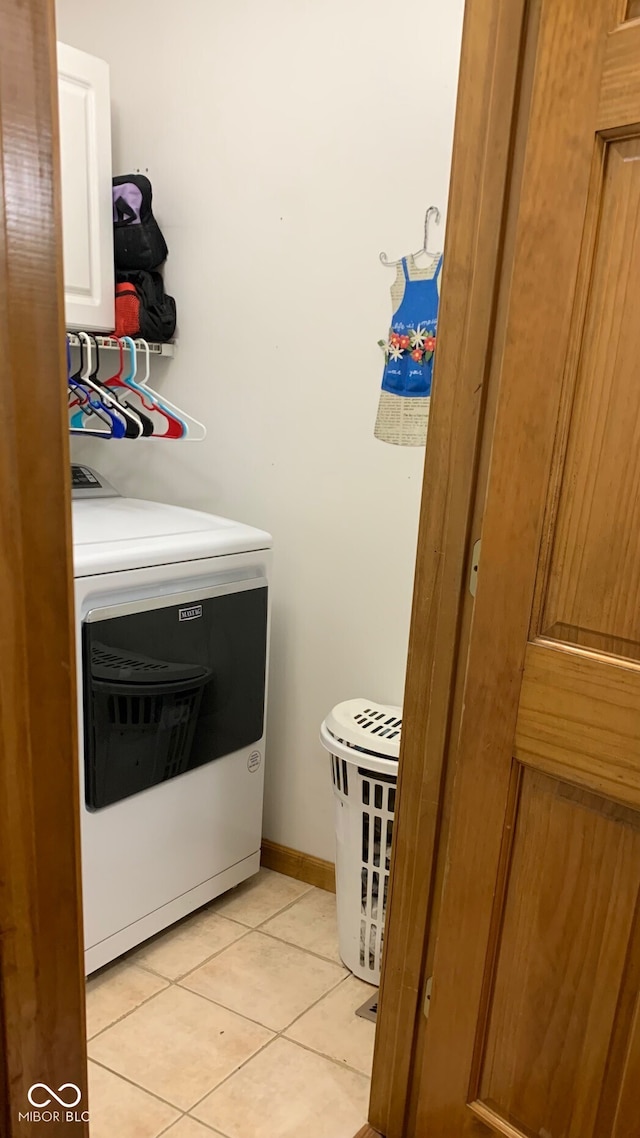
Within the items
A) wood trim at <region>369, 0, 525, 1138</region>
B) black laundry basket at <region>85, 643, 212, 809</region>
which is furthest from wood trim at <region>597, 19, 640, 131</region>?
black laundry basket at <region>85, 643, 212, 809</region>

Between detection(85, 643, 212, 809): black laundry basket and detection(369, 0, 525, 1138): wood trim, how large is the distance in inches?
26.5

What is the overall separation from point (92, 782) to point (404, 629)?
82 cm

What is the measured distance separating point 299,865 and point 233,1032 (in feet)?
1.98

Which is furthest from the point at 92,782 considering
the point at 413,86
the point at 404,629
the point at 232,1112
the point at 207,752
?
the point at 413,86

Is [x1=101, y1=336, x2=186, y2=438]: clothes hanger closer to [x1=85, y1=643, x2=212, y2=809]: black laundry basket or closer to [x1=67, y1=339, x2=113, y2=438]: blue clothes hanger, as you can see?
[x1=67, y1=339, x2=113, y2=438]: blue clothes hanger

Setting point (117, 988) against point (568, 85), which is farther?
point (117, 988)

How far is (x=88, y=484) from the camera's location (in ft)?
7.23

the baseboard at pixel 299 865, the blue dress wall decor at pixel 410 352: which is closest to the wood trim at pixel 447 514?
the blue dress wall decor at pixel 410 352

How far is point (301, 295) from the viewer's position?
6.66 ft

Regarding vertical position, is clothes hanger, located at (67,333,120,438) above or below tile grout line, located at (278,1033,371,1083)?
above

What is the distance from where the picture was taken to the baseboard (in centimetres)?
226

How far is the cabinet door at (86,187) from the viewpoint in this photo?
191 centimetres

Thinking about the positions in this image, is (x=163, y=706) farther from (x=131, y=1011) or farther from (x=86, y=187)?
(x=86, y=187)

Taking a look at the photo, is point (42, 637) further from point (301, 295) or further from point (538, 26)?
point (301, 295)
